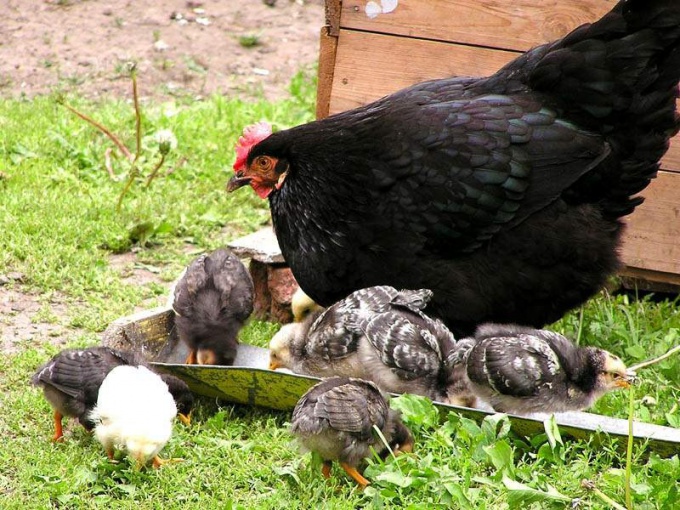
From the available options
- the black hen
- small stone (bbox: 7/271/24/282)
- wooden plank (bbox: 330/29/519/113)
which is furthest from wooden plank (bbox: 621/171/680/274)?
small stone (bbox: 7/271/24/282)

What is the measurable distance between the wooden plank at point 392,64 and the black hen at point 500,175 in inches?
29.2

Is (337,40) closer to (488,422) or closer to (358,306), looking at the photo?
(358,306)

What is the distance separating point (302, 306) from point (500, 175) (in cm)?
149

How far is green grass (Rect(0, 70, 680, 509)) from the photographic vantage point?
387 centimetres

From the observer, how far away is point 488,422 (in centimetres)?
413

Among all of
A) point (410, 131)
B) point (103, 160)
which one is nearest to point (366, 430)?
point (410, 131)

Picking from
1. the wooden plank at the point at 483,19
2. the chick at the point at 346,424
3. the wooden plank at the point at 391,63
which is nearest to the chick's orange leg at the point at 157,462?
the chick at the point at 346,424

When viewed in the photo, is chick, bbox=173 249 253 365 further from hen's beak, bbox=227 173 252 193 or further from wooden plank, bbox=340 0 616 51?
wooden plank, bbox=340 0 616 51

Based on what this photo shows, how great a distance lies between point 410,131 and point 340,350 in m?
1.11

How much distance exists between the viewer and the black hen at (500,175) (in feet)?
15.0

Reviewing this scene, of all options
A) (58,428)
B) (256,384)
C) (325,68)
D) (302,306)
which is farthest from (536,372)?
(325,68)

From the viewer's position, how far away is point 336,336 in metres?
4.61

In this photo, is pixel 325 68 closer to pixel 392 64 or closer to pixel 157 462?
pixel 392 64

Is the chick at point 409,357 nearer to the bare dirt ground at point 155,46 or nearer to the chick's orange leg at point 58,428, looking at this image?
the chick's orange leg at point 58,428
